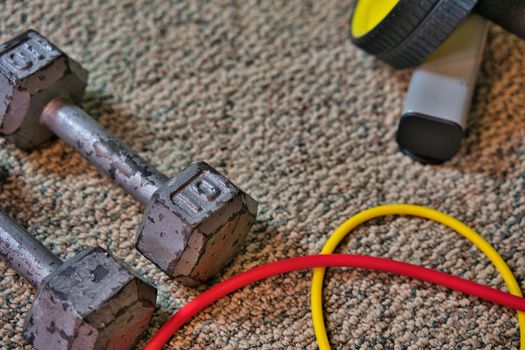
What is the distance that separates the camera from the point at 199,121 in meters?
1.01

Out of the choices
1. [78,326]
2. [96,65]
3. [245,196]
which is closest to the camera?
[78,326]

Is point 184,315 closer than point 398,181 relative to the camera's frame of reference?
Yes

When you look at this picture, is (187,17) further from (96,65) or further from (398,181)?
(398,181)

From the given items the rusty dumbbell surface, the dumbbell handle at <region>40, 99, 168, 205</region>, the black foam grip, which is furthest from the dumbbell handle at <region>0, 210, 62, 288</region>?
the black foam grip

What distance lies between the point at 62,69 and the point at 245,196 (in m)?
0.28

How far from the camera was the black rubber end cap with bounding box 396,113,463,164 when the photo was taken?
0.96 m

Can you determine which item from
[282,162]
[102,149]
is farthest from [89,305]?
[282,162]

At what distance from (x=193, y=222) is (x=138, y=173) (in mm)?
115

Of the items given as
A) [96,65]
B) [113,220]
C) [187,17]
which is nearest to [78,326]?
[113,220]

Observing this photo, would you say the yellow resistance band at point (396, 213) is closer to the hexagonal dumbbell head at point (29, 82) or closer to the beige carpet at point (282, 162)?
the beige carpet at point (282, 162)

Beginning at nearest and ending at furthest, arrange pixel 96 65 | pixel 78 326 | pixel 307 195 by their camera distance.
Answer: pixel 78 326 < pixel 307 195 < pixel 96 65

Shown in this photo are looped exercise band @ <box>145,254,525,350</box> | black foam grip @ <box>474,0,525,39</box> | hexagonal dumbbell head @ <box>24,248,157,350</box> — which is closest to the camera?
hexagonal dumbbell head @ <box>24,248,157,350</box>

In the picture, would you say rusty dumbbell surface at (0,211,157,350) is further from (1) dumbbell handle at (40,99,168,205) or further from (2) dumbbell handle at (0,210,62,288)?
(1) dumbbell handle at (40,99,168,205)

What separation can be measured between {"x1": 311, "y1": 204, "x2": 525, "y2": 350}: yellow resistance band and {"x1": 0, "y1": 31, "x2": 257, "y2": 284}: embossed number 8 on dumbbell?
0.10m
